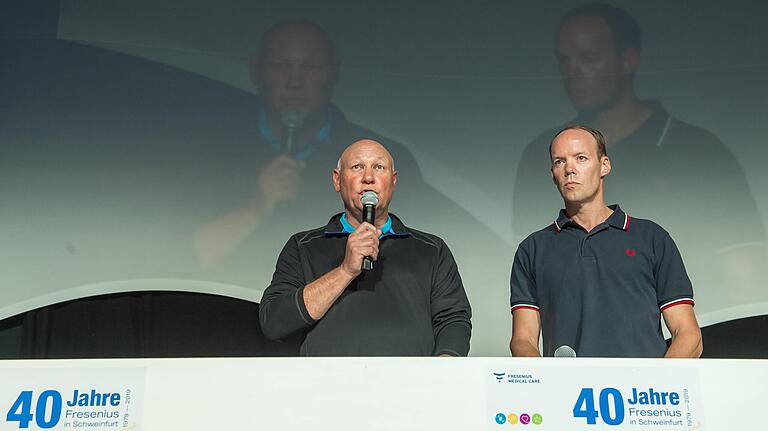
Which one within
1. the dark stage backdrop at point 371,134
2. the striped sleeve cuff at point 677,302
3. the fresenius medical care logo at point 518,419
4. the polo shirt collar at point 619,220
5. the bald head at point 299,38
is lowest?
the fresenius medical care logo at point 518,419

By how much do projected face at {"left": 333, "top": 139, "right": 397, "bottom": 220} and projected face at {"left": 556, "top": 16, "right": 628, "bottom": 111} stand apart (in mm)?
1515

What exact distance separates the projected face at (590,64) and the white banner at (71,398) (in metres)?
2.62

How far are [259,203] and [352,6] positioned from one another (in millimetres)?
1039

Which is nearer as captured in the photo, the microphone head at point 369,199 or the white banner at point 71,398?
the white banner at point 71,398

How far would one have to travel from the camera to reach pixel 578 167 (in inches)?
92.9

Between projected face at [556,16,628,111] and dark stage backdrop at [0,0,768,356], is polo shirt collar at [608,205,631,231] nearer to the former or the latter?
dark stage backdrop at [0,0,768,356]

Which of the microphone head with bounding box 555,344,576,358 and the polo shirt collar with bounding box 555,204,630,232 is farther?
the polo shirt collar with bounding box 555,204,630,232

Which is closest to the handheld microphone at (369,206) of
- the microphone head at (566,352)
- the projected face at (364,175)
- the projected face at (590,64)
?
the projected face at (364,175)

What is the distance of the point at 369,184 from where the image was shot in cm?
243

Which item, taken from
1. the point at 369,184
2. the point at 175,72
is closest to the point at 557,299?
the point at 369,184

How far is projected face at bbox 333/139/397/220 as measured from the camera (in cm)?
242

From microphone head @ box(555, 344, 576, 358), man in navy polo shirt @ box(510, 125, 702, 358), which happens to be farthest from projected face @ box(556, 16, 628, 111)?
microphone head @ box(555, 344, 576, 358)

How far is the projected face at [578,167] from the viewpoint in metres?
2.35

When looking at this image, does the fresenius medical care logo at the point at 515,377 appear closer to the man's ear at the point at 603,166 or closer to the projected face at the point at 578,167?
the projected face at the point at 578,167
